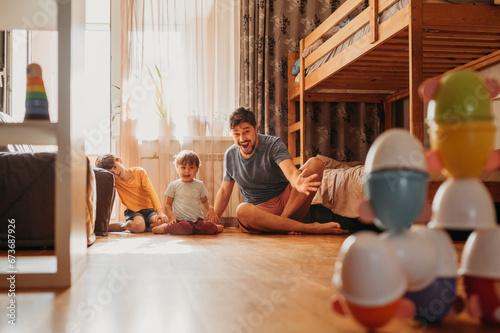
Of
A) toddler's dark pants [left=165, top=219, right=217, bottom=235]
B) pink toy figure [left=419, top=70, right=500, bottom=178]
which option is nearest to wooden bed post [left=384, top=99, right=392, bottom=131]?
toddler's dark pants [left=165, top=219, right=217, bottom=235]

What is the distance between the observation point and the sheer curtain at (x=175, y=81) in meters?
3.58

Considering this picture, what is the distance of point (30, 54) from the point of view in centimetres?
342

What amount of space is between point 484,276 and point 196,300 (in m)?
0.45

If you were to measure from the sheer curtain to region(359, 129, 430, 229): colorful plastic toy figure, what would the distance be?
3.01 m

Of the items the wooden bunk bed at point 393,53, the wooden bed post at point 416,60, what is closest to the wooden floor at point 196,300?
the wooden bed post at point 416,60

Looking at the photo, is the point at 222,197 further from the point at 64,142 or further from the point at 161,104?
the point at 64,142

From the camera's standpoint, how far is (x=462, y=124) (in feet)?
2.10

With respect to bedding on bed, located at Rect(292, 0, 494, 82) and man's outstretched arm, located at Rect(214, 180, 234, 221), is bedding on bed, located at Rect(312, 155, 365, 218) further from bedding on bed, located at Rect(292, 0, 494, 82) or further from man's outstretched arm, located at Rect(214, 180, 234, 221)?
bedding on bed, located at Rect(292, 0, 494, 82)

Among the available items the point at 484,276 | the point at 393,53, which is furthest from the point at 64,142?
the point at 393,53

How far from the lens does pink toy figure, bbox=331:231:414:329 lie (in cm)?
55

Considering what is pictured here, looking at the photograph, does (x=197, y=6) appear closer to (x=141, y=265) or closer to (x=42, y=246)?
(x=42, y=246)

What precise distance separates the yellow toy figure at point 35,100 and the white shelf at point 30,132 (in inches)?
2.7

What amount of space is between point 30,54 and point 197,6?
1.27 metres

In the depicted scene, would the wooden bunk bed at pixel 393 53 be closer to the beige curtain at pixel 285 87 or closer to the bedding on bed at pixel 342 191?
the beige curtain at pixel 285 87
